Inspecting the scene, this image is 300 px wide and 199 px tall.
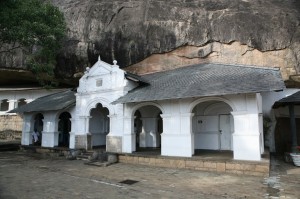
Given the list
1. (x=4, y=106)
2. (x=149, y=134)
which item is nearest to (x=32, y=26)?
(x=149, y=134)

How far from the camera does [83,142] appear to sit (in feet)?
52.0

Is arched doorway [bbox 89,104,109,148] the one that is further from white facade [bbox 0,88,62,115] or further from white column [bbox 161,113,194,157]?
white facade [bbox 0,88,62,115]

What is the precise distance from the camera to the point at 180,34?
1777cm

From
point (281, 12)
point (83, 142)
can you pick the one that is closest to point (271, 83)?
point (281, 12)

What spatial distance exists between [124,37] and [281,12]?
10811 millimetres

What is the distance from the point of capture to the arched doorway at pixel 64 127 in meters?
19.7

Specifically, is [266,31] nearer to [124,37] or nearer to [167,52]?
[167,52]

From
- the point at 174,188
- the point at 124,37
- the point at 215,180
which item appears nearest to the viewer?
the point at 174,188

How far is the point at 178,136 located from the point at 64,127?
11117 mm

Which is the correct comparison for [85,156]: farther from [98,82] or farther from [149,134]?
[98,82]

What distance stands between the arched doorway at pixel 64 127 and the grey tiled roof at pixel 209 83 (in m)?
7.86

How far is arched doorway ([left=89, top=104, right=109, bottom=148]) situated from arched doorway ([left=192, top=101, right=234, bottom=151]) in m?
6.53

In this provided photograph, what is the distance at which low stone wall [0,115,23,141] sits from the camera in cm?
2752

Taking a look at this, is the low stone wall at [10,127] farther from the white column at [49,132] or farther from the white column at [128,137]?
the white column at [128,137]
